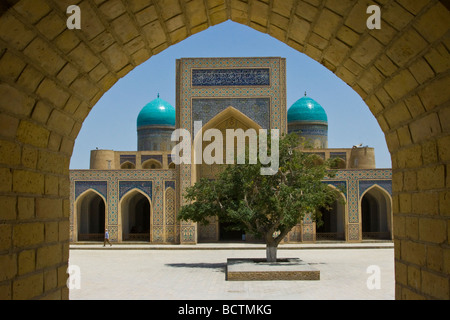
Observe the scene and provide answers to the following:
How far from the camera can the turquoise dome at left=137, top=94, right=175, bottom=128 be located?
1129 inches

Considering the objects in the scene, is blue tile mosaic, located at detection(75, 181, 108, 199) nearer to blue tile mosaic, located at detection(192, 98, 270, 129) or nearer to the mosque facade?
the mosque facade

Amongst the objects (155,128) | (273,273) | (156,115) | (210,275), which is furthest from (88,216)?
(273,273)

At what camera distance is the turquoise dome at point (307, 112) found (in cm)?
2783

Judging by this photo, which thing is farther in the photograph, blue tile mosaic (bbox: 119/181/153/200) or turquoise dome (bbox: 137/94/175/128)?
turquoise dome (bbox: 137/94/175/128)

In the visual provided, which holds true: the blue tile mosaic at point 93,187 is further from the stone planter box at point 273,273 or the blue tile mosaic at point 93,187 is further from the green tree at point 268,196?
the stone planter box at point 273,273

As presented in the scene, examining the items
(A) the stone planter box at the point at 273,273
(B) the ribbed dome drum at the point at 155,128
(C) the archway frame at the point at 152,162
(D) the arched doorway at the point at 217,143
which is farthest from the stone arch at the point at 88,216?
(A) the stone planter box at the point at 273,273

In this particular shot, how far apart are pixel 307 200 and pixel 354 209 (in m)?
8.31

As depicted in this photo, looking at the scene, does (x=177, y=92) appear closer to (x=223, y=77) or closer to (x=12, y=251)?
(x=223, y=77)

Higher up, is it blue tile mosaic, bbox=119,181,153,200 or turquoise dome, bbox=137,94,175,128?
turquoise dome, bbox=137,94,175,128

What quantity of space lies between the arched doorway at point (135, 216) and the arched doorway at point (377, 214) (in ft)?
31.2

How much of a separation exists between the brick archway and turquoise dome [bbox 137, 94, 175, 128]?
25209 millimetres

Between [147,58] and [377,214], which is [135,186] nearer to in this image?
[377,214]

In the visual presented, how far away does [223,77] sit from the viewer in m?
19.3

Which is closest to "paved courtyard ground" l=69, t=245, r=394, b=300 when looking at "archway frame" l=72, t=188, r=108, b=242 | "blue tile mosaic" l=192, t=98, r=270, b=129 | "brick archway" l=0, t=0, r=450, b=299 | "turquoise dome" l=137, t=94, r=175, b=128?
"archway frame" l=72, t=188, r=108, b=242
